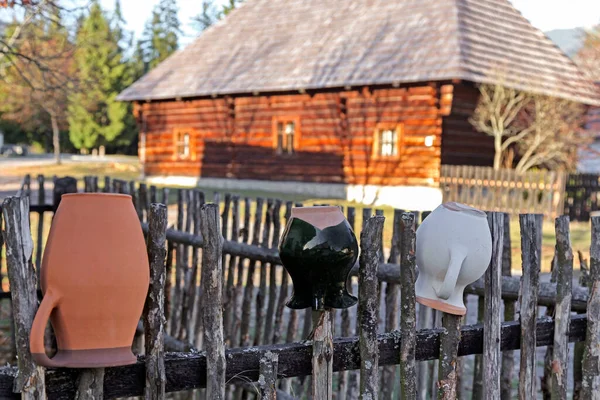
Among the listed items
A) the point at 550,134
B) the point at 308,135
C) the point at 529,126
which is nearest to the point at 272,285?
the point at 550,134

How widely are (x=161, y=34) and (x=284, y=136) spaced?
4508 centimetres

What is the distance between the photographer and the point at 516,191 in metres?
14.2

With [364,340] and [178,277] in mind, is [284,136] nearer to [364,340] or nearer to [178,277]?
[178,277]

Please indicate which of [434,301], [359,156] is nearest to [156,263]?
[434,301]

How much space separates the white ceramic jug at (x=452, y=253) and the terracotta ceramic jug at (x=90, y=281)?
890 millimetres

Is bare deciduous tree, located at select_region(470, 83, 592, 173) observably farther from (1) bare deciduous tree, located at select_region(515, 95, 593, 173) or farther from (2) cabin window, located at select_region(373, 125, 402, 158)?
(2) cabin window, located at select_region(373, 125, 402, 158)

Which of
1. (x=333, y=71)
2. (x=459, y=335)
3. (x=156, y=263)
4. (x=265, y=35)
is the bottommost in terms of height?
(x=459, y=335)

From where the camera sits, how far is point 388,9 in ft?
64.2

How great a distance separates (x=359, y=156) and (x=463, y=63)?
11.8ft

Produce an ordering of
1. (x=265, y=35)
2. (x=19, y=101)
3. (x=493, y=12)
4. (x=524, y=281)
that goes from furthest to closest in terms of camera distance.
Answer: (x=19, y=101) → (x=265, y=35) → (x=493, y=12) → (x=524, y=281)

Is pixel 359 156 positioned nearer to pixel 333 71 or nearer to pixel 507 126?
pixel 333 71

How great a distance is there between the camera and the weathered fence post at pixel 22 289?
1.68 meters

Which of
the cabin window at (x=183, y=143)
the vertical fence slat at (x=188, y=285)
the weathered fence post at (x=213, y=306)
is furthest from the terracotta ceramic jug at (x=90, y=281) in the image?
the cabin window at (x=183, y=143)

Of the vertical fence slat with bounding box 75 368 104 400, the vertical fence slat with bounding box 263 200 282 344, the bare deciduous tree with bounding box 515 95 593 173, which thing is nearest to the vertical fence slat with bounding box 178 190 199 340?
the vertical fence slat with bounding box 263 200 282 344
